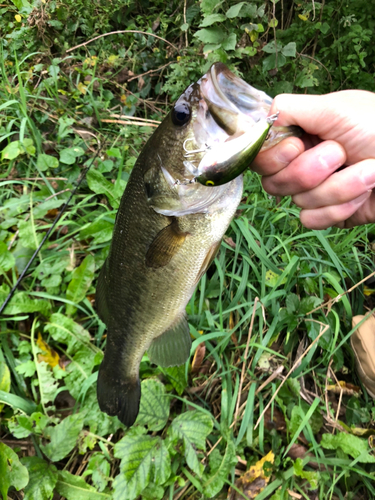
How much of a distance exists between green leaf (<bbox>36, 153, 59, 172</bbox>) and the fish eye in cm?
181

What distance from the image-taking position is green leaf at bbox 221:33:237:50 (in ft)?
7.12

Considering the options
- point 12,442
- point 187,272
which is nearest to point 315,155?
point 187,272

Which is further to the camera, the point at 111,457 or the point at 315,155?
the point at 111,457

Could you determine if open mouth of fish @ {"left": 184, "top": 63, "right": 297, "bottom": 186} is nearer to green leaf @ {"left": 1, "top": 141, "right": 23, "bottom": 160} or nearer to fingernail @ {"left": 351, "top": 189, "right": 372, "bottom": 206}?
fingernail @ {"left": 351, "top": 189, "right": 372, "bottom": 206}

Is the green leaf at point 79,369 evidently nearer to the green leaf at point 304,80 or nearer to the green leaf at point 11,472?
the green leaf at point 11,472

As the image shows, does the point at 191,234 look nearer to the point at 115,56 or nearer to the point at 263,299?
the point at 263,299

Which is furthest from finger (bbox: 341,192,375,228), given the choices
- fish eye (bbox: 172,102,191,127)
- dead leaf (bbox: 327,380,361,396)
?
dead leaf (bbox: 327,380,361,396)

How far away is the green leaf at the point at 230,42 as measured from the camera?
2.17 m

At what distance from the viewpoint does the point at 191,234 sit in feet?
3.87

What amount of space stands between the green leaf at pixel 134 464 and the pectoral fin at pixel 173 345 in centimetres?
52

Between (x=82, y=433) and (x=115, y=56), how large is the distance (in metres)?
3.30

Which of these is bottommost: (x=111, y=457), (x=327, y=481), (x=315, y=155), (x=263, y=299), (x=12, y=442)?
(x=327, y=481)

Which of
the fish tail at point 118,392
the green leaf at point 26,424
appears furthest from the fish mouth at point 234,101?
the green leaf at point 26,424

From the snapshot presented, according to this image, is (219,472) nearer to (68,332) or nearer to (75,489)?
(75,489)
